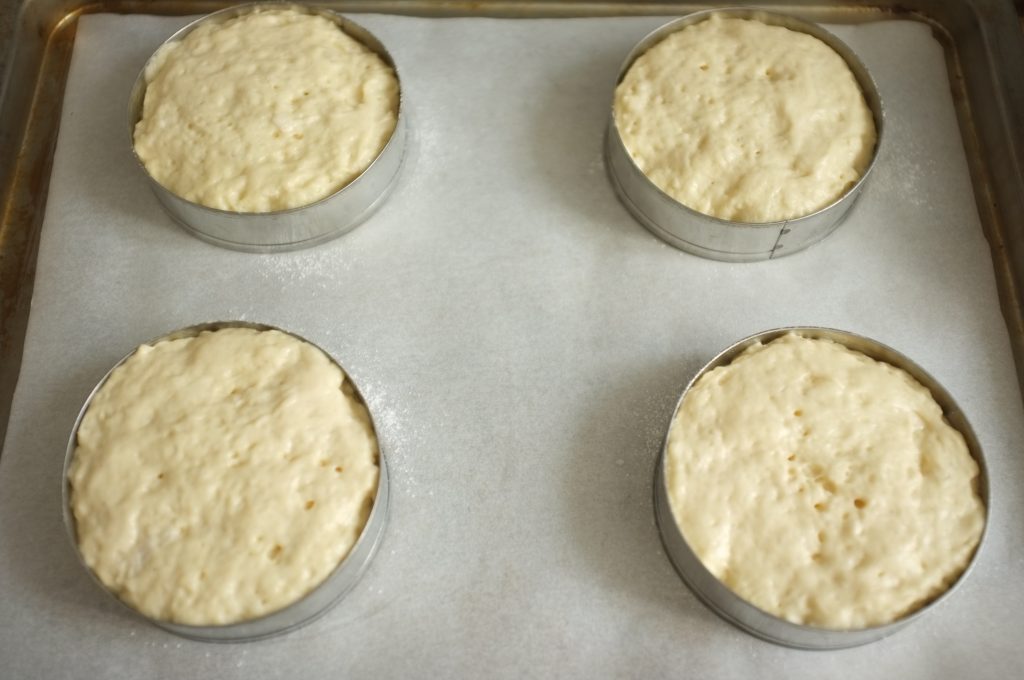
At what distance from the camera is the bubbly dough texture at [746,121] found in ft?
7.11

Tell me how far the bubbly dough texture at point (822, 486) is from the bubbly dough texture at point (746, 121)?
407 millimetres

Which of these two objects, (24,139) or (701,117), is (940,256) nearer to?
(701,117)

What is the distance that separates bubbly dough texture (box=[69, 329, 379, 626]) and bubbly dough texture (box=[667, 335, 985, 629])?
74 centimetres

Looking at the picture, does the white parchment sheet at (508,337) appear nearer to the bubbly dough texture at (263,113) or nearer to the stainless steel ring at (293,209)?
the stainless steel ring at (293,209)

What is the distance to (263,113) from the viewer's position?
7.36 feet

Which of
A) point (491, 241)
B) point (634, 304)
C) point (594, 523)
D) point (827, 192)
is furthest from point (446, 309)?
point (827, 192)

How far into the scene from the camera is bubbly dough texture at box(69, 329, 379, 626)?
181 cm

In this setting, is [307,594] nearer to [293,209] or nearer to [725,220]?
[293,209]

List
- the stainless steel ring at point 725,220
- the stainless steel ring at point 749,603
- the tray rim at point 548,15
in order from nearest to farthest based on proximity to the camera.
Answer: the stainless steel ring at point 749,603 → the stainless steel ring at point 725,220 → the tray rim at point 548,15

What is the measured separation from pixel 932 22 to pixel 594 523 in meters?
1.81

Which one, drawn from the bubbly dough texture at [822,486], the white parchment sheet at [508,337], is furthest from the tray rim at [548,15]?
the bubbly dough texture at [822,486]

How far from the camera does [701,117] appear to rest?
2244 mm

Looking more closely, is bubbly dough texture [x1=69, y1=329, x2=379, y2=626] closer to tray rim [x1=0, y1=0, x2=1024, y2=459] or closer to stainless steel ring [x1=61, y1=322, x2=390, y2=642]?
stainless steel ring [x1=61, y1=322, x2=390, y2=642]

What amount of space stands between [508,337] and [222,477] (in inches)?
30.0
